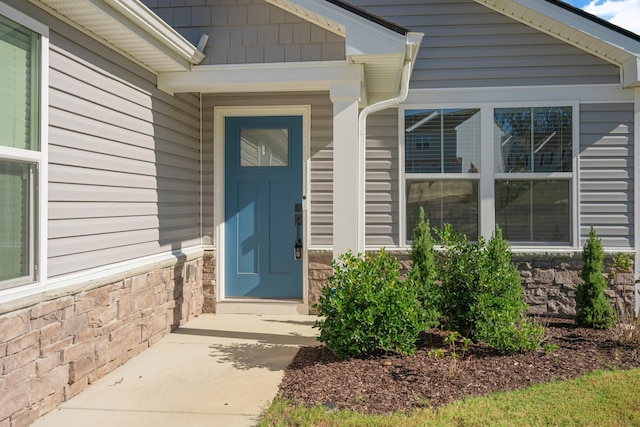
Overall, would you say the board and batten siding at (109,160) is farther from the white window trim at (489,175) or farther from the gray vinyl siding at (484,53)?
the gray vinyl siding at (484,53)

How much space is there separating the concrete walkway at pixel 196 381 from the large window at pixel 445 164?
2054 millimetres

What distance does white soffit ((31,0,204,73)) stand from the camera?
12.4 ft

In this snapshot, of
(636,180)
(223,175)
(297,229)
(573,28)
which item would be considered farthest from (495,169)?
(223,175)

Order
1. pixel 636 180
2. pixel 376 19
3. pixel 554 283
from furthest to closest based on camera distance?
pixel 554 283 < pixel 636 180 < pixel 376 19

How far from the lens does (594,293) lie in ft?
18.8

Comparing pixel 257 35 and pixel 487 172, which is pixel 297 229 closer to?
pixel 487 172

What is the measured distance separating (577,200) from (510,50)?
1.85 m

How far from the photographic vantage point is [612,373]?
420 cm

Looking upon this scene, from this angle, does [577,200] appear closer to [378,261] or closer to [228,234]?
[378,261]

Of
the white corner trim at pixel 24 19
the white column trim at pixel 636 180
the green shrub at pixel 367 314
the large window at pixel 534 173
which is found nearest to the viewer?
the white corner trim at pixel 24 19

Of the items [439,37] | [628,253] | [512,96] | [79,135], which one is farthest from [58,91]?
[628,253]

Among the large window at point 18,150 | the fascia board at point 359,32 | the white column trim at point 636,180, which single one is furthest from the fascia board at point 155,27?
the white column trim at point 636,180

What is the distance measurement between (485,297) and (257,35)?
3098 millimetres

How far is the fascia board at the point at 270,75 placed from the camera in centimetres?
502
